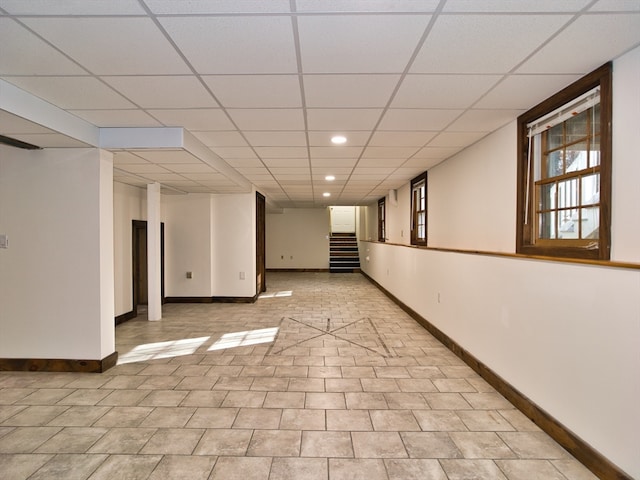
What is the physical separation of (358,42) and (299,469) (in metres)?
2.46

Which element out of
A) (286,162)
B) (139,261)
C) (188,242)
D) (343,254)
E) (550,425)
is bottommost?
(550,425)

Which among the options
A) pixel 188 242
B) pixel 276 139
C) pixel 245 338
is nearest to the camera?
pixel 276 139

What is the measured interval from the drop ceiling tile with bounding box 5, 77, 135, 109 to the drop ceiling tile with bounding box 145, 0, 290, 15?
42.1 inches

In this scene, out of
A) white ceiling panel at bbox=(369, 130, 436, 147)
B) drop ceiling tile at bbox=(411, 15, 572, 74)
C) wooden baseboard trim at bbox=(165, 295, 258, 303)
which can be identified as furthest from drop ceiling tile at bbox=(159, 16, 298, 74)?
wooden baseboard trim at bbox=(165, 295, 258, 303)

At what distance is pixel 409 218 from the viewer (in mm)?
7020

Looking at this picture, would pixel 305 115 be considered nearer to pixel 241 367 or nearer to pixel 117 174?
pixel 241 367

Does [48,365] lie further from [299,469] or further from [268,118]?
[268,118]

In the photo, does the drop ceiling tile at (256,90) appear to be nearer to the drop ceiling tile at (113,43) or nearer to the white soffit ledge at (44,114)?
the drop ceiling tile at (113,43)

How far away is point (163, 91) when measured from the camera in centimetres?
257

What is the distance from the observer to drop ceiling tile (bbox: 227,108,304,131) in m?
2.96

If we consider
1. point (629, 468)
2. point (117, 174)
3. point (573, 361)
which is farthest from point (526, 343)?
point (117, 174)

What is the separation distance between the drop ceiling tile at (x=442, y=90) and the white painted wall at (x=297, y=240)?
10699 mm

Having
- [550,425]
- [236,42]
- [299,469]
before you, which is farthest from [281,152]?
[550,425]

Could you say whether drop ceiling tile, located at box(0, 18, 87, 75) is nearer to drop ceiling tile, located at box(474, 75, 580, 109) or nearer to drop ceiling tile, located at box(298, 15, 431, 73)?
drop ceiling tile, located at box(298, 15, 431, 73)
